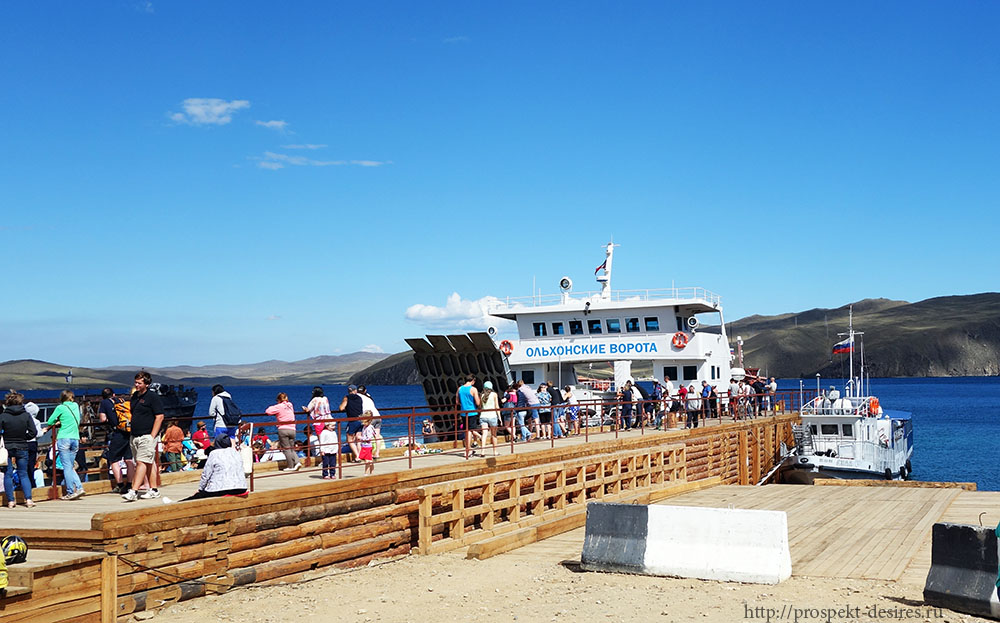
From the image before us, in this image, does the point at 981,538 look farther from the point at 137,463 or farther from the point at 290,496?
the point at 137,463

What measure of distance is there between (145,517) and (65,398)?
3.69 meters

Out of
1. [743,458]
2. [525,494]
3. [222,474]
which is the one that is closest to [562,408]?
[743,458]

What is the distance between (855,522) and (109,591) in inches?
487

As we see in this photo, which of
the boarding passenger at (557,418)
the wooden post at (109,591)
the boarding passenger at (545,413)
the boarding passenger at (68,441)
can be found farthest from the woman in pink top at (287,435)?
the boarding passenger at (545,413)

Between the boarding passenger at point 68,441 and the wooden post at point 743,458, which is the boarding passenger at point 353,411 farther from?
the wooden post at point 743,458

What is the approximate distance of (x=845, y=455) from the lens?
3588cm

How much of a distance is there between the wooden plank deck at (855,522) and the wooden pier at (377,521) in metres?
0.04

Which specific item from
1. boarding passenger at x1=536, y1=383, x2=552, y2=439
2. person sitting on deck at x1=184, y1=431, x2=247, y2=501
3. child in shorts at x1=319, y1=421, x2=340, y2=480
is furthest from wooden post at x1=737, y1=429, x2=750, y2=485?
person sitting on deck at x1=184, y1=431, x2=247, y2=501

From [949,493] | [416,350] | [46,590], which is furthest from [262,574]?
[416,350]

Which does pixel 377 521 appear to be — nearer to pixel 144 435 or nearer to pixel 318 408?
pixel 144 435

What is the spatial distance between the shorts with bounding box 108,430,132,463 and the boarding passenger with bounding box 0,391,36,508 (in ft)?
3.60

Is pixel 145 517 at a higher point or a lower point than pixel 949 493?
higher

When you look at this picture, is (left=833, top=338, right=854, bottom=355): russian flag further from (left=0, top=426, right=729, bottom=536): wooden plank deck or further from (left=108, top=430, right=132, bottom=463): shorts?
(left=108, top=430, right=132, bottom=463): shorts

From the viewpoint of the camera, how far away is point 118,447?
13188mm
